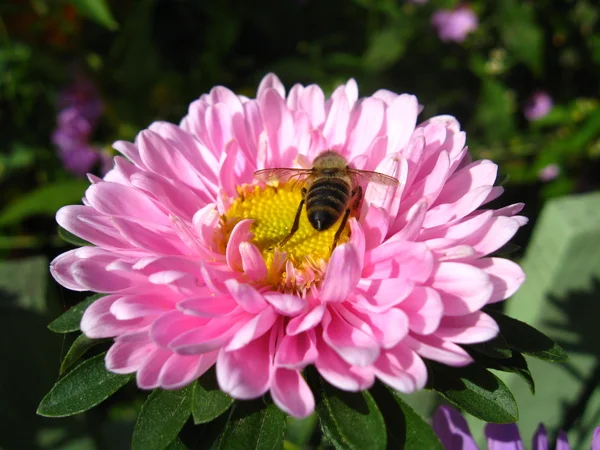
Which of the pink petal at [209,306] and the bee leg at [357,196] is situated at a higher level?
the bee leg at [357,196]

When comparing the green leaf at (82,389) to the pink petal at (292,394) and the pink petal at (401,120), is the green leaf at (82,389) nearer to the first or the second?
the pink petal at (292,394)

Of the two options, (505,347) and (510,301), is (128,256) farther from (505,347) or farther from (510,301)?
(510,301)

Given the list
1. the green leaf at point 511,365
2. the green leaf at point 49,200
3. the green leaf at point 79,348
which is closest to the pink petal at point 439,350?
the green leaf at point 511,365

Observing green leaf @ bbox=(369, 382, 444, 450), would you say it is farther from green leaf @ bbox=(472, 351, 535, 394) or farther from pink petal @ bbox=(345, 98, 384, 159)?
pink petal @ bbox=(345, 98, 384, 159)

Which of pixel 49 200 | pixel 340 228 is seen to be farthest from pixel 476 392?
pixel 49 200

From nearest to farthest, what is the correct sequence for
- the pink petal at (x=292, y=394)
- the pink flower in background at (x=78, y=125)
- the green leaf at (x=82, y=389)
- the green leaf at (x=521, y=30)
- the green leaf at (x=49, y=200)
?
the pink petal at (x=292, y=394)
the green leaf at (x=82, y=389)
the green leaf at (x=49, y=200)
the pink flower in background at (x=78, y=125)
the green leaf at (x=521, y=30)

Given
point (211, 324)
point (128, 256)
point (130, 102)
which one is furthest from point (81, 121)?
point (211, 324)
